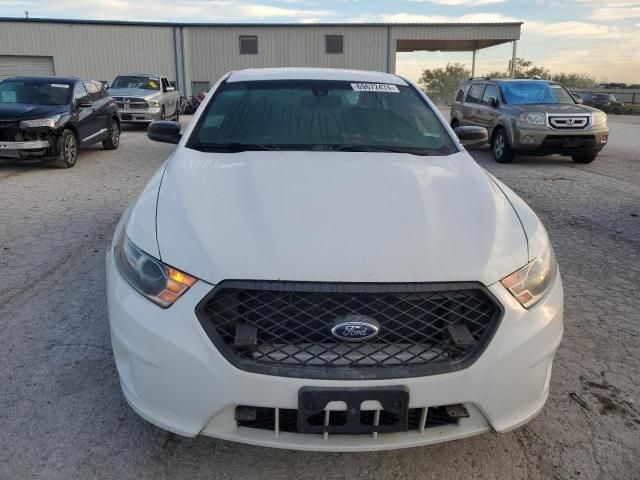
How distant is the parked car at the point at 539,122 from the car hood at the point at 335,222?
8.31m

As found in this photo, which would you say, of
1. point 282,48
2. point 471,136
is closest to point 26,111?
point 471,136

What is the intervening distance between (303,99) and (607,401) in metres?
2.49

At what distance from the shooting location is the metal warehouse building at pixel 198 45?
97.3 feet

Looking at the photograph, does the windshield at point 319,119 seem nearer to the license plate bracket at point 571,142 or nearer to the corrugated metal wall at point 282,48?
the license plate bracket at point 571,142

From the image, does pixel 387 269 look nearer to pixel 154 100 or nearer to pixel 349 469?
pixel 349 469

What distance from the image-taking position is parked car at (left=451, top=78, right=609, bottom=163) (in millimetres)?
10281

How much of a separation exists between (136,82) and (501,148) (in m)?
12.8

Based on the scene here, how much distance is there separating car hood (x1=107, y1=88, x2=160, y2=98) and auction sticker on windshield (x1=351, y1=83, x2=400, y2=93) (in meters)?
14.6

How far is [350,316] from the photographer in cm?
195

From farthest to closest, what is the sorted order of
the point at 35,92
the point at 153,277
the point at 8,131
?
the point at 35,92
the point at 8,131
the point at 153,277

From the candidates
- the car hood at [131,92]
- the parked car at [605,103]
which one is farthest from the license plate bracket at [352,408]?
the parked car at [605,103]

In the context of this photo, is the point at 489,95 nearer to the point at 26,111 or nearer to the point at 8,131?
the point at 26,111

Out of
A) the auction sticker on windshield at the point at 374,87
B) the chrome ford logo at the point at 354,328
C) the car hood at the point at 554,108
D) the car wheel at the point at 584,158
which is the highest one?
the auction sticker on windshield at the point at 374,87

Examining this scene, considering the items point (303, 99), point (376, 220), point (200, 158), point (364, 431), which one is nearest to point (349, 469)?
point (364, 431)
